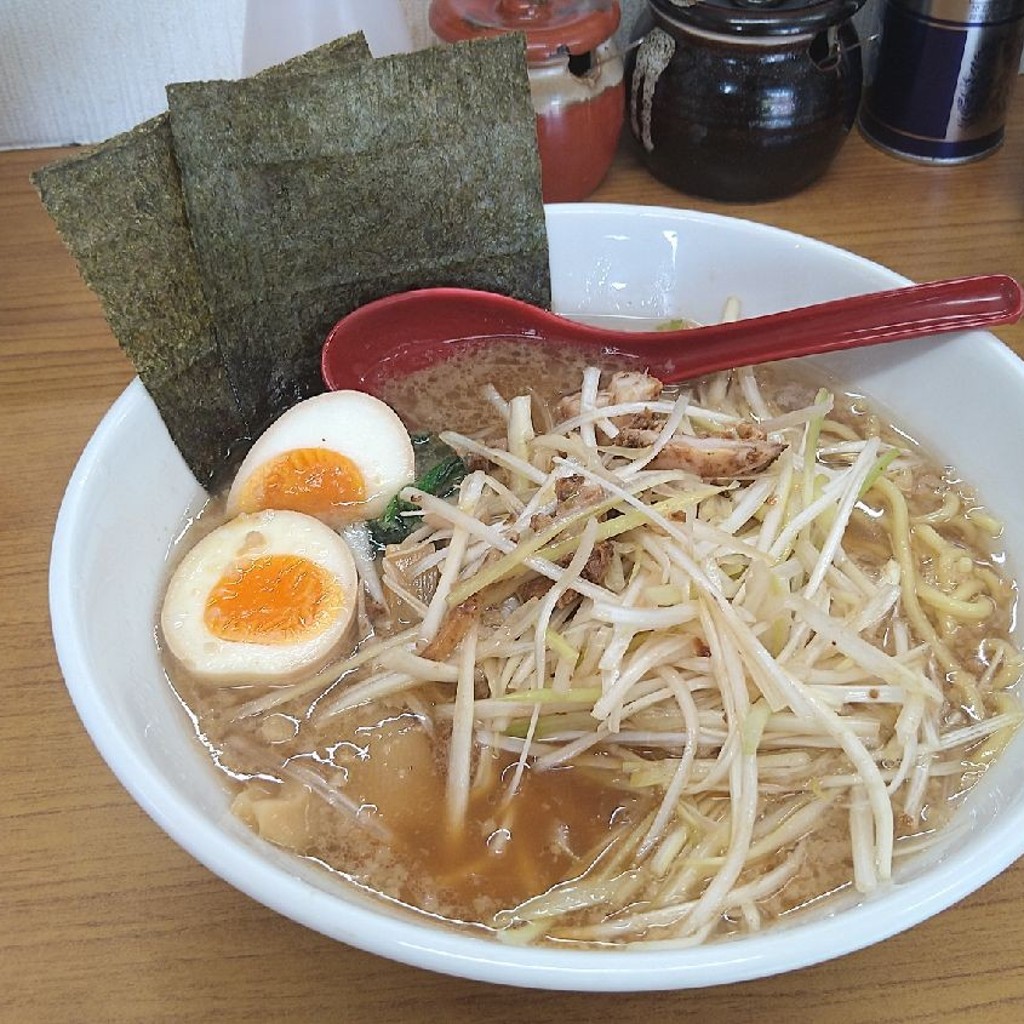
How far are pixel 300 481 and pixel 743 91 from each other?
932mm

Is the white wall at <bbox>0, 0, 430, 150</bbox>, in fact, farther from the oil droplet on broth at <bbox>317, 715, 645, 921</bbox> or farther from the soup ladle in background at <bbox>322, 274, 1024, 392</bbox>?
the oil droplet on broth at <bbox>317, 715, 645, 921</bbox>

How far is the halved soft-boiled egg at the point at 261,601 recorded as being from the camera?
0.98m

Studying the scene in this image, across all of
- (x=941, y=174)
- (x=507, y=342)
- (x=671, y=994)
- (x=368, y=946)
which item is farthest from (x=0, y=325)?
(x=941, y=174)

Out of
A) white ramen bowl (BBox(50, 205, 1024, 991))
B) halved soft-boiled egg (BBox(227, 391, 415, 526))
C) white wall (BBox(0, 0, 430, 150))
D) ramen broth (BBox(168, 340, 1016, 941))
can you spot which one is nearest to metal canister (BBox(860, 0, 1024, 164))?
white ramen bowl (BBox(50, 205, 1024, 991))

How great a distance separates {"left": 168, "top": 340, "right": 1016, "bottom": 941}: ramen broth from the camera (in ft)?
2.78

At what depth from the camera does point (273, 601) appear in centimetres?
100

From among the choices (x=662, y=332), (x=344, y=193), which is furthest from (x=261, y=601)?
(x=662, y=332)

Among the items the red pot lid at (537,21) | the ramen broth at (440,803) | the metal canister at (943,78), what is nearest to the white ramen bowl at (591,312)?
the ramen broth at (440,803)

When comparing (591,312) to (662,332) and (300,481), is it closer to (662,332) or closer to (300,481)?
(662,332)

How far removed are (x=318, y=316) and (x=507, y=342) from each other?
25cm

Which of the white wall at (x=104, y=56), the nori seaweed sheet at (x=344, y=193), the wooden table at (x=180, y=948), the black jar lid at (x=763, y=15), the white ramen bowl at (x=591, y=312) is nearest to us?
the white ramen bowl at (x=591, y=312)

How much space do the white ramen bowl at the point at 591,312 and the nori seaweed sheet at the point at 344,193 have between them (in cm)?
12

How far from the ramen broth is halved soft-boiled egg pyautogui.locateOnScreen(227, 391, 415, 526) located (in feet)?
0.56

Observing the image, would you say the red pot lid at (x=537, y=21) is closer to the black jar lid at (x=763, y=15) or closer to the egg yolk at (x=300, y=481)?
the black jar lid at (x=763, y=15)
